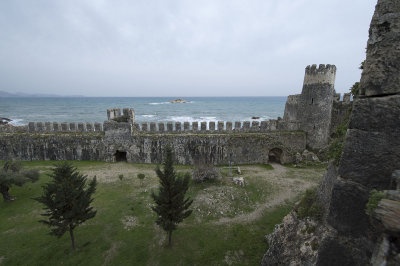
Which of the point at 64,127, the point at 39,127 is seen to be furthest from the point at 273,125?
the point at 39,127

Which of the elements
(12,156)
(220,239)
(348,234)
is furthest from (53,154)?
(348,234)

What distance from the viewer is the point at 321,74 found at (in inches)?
592

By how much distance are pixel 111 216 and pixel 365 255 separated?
Result: 9.44 metres

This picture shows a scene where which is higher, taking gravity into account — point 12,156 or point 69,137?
point 69,137

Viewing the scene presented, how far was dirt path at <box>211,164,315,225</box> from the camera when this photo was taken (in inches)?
368

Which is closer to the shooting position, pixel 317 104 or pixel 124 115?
pixel 317 104

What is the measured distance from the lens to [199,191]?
11367 mm

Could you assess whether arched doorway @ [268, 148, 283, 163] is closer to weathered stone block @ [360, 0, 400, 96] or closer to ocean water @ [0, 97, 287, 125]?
weathered stone block @ [360, 0, 400, 96]

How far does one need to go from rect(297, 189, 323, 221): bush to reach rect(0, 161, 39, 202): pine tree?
42.9 feet

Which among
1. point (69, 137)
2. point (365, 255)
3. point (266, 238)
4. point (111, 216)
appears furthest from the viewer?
point (69, 137)

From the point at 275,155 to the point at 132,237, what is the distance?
1333 cm

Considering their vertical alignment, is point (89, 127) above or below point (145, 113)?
above

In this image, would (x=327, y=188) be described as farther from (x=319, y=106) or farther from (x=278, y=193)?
(x=319, y=106)

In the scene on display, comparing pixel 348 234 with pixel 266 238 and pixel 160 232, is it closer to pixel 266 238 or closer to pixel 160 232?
pixel 266 238
